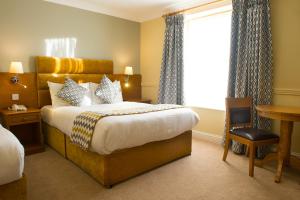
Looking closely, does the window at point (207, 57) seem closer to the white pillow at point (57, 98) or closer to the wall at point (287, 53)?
the wall at point (287, 53)

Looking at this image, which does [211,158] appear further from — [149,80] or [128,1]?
[128,1]

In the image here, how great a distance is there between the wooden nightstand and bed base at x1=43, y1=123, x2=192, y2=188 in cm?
28

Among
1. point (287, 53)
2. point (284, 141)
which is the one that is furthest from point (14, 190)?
point (287, 53)

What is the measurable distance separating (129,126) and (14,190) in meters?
1.21

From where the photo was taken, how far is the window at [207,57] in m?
4.02

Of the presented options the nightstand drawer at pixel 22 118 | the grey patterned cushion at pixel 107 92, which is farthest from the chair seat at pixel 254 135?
the nightstand drawer at pixel 22 118

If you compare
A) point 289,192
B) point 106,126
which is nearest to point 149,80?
point 106,126

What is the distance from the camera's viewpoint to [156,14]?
5023 mm

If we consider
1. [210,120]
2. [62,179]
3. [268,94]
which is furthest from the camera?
[210,120]

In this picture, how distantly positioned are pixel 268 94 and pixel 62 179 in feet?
10.3

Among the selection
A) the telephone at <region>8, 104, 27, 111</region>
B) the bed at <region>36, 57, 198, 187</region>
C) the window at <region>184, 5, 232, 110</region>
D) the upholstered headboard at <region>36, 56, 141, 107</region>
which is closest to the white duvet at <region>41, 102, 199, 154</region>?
the bed at <region>36, 57, 198, 187</region>

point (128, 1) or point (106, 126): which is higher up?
point (128, 1)

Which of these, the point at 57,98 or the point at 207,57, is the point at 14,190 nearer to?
the point at 57,98

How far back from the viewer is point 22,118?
3373 mm
